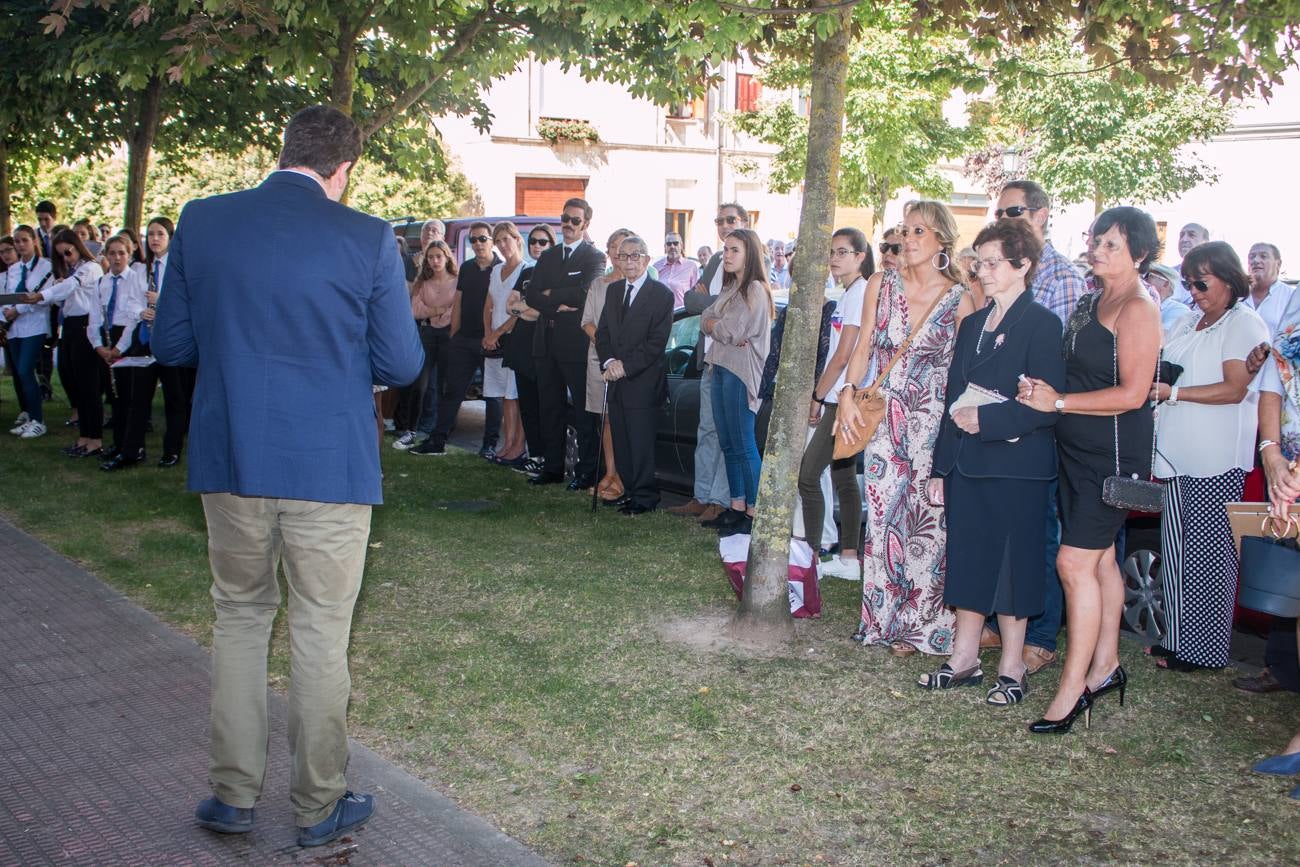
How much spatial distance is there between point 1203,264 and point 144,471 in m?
8.34

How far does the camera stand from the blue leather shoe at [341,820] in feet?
12.8

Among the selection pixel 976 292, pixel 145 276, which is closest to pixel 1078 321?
pixel 976 292

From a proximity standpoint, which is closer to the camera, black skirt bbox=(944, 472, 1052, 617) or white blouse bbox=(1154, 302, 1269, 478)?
black skirt bbox=(944, 472, 1052, 617)

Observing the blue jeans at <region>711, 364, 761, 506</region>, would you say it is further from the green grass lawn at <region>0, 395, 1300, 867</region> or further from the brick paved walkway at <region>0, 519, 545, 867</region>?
the brick paved walkway at <region>0, 519, 545, 867</region>

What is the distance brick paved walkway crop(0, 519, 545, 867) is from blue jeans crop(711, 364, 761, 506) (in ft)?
12.9

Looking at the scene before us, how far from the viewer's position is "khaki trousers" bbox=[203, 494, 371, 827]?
3.81 m

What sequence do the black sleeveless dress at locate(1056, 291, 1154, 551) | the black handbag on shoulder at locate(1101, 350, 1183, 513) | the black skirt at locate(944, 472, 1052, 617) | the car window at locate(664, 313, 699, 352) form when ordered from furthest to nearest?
the car window at locate(664, 313, 699, 352) < the black skirt at locate(944, 472, 1052, 617) < the black sleeveless dress at locate(1056, 291, 1154, 551) < the black handbag on shoulder at locate(1101, 350, 1183, 513)

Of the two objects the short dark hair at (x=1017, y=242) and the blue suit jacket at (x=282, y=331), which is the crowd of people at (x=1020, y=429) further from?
the blue suit jacket at (x=282, y=331)

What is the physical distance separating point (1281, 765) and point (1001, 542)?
1.34 m

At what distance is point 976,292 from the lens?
237 inches

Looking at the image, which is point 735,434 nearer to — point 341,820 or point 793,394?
point 793,394

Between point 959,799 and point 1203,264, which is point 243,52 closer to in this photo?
point 1203,264

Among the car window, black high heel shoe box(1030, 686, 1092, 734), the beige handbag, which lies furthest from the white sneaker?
the car window

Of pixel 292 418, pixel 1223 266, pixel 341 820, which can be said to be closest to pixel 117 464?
pixel 341 820
